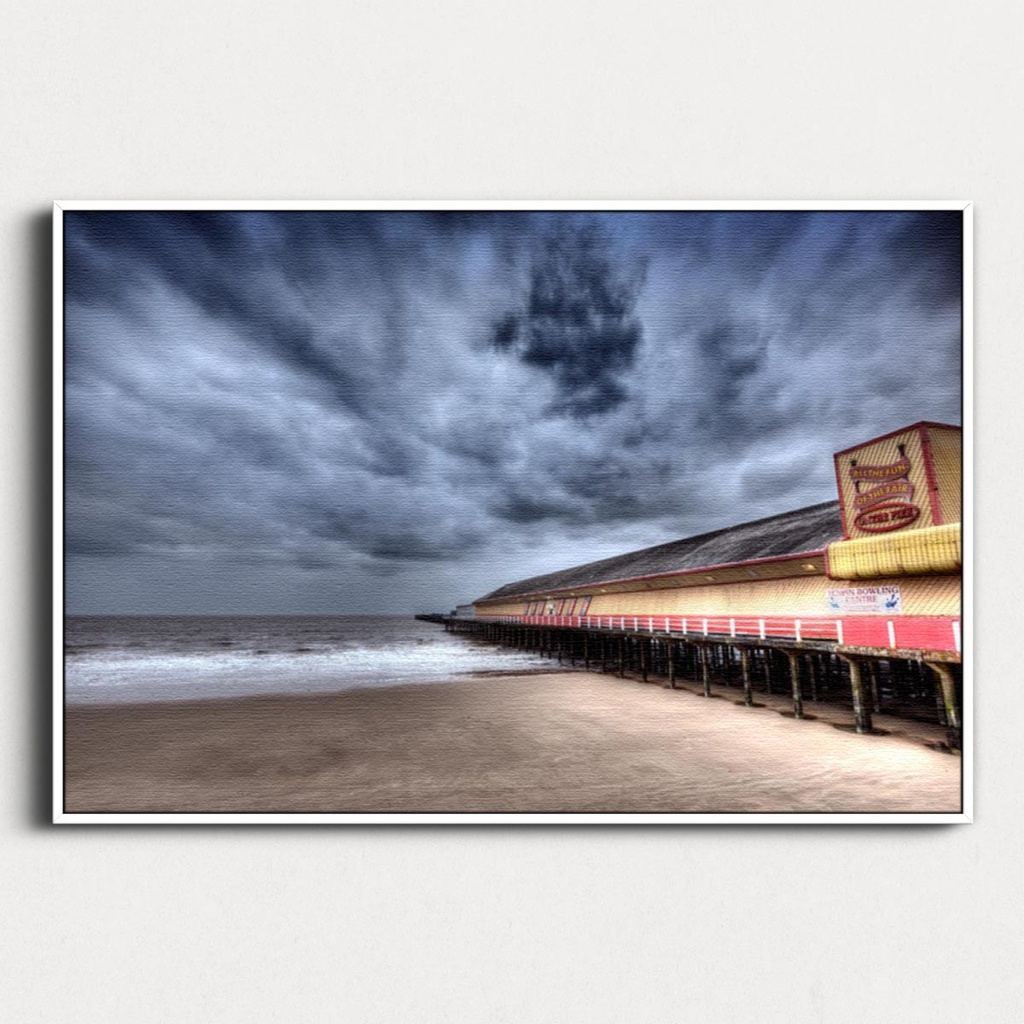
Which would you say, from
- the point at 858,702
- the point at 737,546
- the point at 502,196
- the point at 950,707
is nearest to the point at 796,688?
the point at 858,702

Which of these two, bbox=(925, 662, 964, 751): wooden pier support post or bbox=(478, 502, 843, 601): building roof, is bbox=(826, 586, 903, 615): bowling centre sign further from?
bbox=(925, 662, 964, 751): wooden pier support post

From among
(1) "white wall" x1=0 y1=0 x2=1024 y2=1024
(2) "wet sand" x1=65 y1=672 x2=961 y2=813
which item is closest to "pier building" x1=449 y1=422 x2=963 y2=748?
(1) "white wall" x1=0 y1=0 x2=1024 y2=1024

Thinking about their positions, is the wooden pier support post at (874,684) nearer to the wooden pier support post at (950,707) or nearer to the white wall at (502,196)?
the wooden pier support post at (950,707)

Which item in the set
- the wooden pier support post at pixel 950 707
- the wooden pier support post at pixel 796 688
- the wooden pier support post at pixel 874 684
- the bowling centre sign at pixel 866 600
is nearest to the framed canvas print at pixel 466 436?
the wooden pier support post at pixel 950 707

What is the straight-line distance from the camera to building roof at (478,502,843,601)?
388 cm

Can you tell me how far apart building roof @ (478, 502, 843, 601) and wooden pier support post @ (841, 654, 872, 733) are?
927 mm

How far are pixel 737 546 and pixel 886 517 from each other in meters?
1.08

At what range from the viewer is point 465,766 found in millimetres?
3309

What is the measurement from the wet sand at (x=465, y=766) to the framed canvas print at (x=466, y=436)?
2 cm

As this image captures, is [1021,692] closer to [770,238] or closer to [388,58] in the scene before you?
[770,238]

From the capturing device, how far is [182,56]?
327 cm

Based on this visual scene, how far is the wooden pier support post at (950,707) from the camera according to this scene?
3.15 meters
